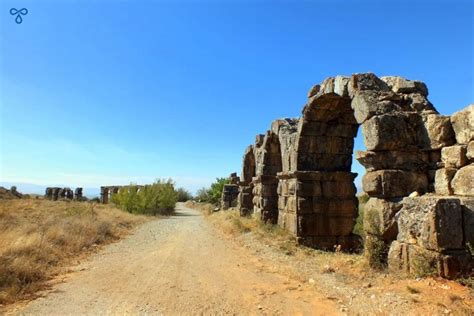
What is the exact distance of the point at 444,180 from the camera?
17.2 feet

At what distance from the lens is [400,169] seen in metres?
5.76

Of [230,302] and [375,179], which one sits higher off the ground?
[375,179]

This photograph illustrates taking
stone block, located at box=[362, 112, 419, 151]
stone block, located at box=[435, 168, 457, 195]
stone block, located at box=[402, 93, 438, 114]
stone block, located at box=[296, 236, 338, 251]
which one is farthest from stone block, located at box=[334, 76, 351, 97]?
stone block, located at box=[296, 236, 338, 251]

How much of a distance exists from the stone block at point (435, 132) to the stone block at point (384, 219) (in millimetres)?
1020

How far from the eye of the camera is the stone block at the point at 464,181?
15.3 ft

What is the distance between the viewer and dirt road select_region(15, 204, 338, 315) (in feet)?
14.7

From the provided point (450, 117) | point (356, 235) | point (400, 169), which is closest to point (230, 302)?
point (400, 169)

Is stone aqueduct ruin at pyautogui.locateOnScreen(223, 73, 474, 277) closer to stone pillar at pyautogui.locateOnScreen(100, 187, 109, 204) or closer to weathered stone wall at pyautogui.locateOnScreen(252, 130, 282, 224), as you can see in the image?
weathered stone wall at pyautogui.locateOnScreen(252, 130, 282, 224)

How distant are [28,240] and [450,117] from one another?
25.1 feet

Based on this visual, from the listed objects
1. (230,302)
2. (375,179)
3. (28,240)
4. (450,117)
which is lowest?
(230,302)

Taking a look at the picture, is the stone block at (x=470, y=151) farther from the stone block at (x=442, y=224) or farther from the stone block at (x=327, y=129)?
the stone block at (x=327, y=129)

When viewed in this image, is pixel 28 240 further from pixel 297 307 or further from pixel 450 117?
pixel 450 117

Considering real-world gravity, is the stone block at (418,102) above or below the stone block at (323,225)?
above

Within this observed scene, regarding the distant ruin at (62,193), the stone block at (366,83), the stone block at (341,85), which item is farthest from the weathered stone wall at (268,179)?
the distant ruin at (62,193)
